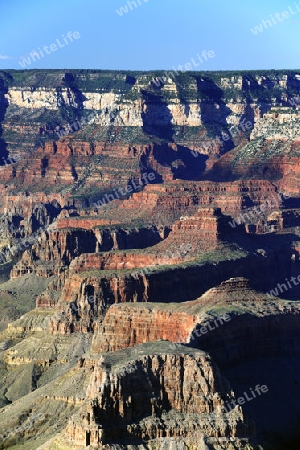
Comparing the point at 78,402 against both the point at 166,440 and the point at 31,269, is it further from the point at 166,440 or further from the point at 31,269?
the point at 31,269

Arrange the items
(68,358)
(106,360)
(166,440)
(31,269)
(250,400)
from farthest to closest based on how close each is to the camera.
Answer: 1. (31,269)
2. (68,358)
3. (250,400)
4. (106,360)
5. (166,440)

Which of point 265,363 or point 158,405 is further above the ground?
point 158,405

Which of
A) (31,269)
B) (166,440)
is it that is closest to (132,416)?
(166,440)

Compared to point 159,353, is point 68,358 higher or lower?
lower

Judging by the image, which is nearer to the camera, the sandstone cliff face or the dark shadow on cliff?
the sandstone cliff face

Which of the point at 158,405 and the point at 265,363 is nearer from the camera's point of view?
the point at 158,405

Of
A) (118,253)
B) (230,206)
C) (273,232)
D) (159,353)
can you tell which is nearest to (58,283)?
(118,253)

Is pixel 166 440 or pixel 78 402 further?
pixel 78 402

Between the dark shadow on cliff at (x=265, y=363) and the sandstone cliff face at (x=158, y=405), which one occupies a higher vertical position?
the sandstone cliff face at (x=158, y=405)

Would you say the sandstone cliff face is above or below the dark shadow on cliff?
above

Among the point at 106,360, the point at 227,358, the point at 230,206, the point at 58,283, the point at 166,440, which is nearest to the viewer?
the point at 166,440

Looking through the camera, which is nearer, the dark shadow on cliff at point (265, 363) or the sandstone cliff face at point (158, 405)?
the sandstone cliff face at point (158, 405)
